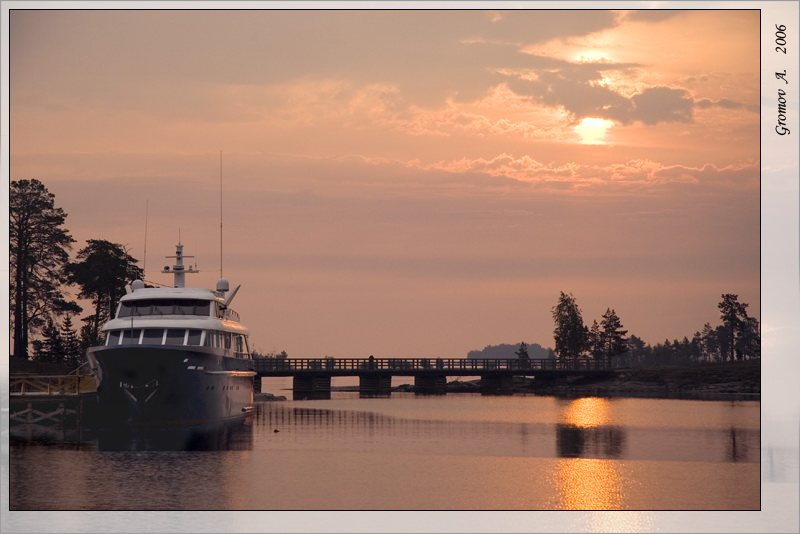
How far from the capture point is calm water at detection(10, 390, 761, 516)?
36562 millimetres

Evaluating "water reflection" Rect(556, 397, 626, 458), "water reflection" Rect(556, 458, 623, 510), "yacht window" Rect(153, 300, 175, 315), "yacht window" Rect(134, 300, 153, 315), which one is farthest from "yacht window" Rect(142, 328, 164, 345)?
"water reflection" Rect(556, 458, 623, 510)

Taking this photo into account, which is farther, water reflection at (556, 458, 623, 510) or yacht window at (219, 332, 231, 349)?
yacht window at (219, 332, 231, 349)

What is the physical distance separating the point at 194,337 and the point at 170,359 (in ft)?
13.3

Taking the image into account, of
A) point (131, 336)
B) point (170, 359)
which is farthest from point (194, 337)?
point (170, 359)

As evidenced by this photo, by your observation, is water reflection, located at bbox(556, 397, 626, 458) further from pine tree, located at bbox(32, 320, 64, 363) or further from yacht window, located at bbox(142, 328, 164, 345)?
pine tree, located at bbox(32, 320, 64, 363)

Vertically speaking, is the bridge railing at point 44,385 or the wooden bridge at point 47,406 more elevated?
the bridge railing at point 44,385

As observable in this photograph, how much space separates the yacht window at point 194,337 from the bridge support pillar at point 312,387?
2486 inches

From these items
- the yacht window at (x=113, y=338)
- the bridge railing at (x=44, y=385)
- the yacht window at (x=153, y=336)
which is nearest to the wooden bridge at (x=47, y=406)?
the bridge railing at (x=44, y=385)

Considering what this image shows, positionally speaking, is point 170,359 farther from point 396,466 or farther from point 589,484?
point 589,484

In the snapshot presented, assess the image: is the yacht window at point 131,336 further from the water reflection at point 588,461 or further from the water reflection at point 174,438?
the water reflection at point 588,461

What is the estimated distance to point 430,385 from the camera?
137875mm

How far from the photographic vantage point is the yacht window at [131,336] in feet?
202

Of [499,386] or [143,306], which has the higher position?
[143,306]

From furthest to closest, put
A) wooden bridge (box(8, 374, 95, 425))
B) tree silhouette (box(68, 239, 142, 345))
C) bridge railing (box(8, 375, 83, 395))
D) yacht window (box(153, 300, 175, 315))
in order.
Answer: tree silhouette (box(68, 239, 142, 345)), yacht window (box(153, 300, 175, 315)), bridge railing (box(8, 375, 83, 395)), wooden bridge (box(8, 374, 95, 425))
